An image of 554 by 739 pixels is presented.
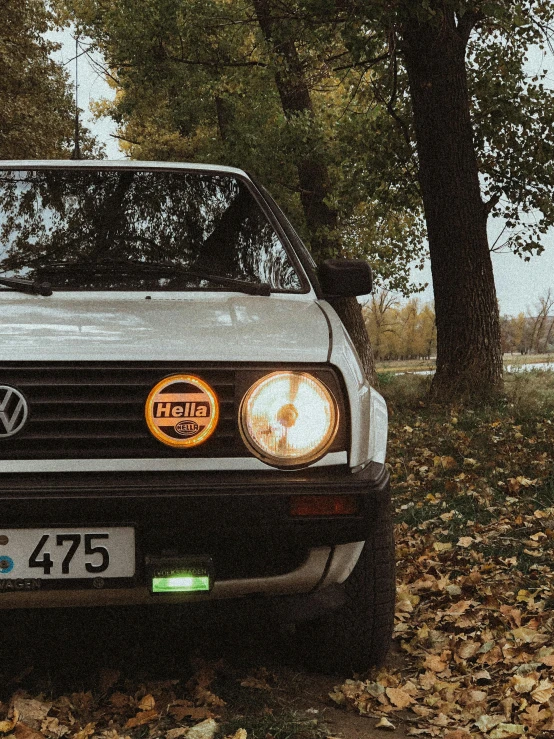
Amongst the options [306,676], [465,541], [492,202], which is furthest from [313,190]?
[306,676]

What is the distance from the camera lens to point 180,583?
8.98 ft

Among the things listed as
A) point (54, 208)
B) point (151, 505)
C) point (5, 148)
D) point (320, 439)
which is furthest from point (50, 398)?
point (5, 148)

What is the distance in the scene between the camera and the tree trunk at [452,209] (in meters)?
10.1

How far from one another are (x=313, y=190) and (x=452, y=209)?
6.60 meters

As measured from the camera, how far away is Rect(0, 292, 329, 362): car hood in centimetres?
272

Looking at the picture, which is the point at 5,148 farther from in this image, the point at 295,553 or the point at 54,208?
the point at 295,553

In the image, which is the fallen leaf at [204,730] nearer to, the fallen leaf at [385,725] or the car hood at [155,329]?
the fallen leaf at [385,725]

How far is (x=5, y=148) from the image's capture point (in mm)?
24359

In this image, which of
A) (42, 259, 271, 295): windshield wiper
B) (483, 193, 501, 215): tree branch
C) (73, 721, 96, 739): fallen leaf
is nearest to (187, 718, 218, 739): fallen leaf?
(73, 721, 96, 739): fallen leaf

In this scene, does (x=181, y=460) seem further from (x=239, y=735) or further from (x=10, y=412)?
(x=239, y=735)

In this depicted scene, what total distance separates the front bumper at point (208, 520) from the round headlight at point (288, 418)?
0.21ft

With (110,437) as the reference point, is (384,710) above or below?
below

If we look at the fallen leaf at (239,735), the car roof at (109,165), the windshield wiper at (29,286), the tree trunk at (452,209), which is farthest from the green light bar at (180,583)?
the tree trunk at (452,209)

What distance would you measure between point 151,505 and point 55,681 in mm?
1085
